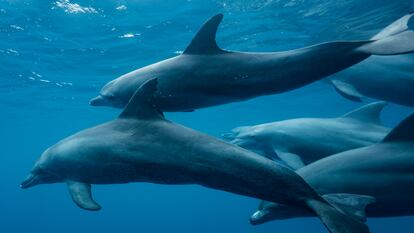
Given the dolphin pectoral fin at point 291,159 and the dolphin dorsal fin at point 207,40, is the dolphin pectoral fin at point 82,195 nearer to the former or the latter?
the dolphin dorsal fin at point 207,40

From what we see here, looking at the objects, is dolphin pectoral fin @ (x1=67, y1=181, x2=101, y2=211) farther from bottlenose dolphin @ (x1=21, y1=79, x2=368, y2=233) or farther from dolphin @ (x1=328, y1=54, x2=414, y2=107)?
dolphin @ (x1=328, y1=54, x2=414, y2=107)

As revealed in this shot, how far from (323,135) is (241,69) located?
359cm

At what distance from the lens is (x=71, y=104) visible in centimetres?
4097

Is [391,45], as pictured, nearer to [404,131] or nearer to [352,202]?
[404,131]

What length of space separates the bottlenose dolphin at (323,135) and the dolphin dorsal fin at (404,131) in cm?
199

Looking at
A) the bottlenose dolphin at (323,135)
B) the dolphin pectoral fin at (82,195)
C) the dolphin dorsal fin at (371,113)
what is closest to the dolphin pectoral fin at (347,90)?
the dolphin dorsal fin at (371,113)

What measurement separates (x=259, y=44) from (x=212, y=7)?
22.6ft

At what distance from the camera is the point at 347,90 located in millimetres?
7398

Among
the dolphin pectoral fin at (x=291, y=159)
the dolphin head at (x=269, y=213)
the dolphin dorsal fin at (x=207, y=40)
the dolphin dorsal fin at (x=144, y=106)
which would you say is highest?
the dolphin dorsal fin at (x=207, y=40)

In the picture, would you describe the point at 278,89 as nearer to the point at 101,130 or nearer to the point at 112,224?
the point at 101,130

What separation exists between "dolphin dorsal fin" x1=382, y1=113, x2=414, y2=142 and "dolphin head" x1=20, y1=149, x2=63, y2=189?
532cm

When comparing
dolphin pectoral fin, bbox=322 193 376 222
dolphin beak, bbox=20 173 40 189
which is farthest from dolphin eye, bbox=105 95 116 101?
dolphin pectoral fin, bbox=322 193 376 222

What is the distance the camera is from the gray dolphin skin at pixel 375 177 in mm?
5105

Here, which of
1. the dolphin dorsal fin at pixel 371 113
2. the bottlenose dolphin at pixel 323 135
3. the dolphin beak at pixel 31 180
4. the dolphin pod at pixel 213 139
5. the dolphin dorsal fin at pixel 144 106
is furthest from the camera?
the dolphin dorsal fin at pixel 371 113
